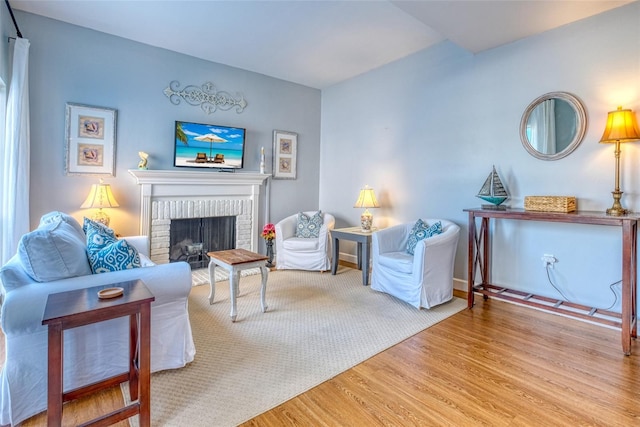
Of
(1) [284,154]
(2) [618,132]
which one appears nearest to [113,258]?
(1) [284,154]

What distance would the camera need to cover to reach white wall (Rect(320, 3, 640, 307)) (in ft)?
9.11

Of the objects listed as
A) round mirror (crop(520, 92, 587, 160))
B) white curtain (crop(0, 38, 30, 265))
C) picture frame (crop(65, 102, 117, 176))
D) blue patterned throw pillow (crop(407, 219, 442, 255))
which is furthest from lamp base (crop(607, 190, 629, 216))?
white curtain (crop(0, 38, 30, 265))

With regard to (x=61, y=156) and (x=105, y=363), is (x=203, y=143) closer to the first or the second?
(x=61, y=156)

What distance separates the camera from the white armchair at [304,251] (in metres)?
4.42

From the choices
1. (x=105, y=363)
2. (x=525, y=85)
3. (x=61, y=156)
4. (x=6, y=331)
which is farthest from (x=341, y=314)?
(x=61, y=156)

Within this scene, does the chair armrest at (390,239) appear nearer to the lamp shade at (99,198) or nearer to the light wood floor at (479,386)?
the light wood floor at (479,386)

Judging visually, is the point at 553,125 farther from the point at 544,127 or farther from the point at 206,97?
the point at 206,97

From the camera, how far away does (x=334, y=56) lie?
4.25 m

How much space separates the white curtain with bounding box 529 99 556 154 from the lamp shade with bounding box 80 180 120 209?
4.41m

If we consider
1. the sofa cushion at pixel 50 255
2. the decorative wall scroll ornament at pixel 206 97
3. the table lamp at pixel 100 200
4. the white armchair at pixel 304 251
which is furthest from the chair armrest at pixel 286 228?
the sofa cushion at pixel 50 255

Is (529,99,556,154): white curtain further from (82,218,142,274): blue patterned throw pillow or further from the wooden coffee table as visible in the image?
(82,218,142,274): blue patterned throw pillow

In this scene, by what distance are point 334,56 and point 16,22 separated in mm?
3342

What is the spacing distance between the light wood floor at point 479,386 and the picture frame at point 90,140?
274cm

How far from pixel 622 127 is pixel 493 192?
1.05m
